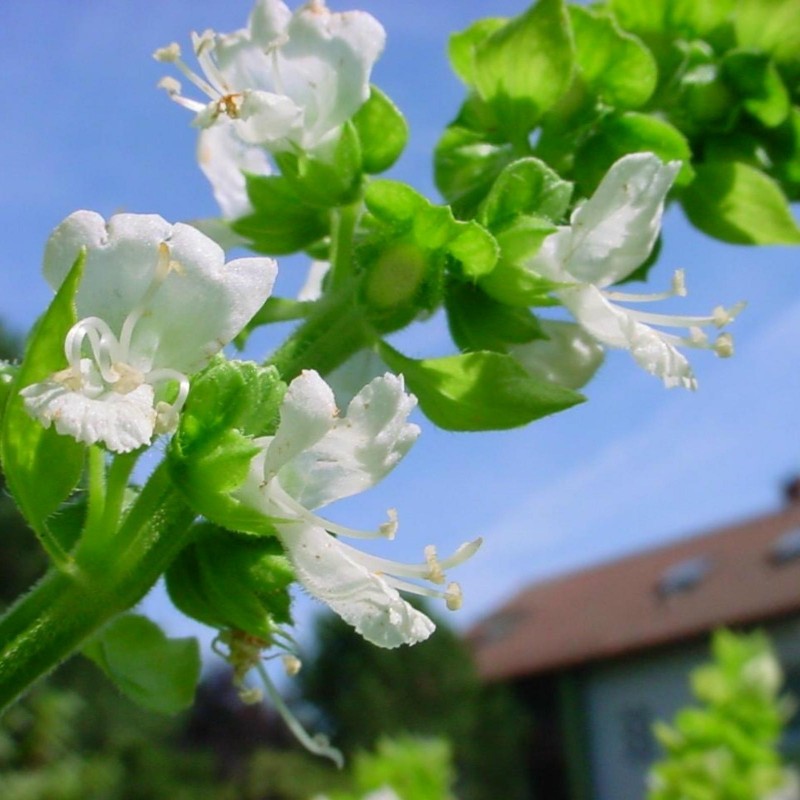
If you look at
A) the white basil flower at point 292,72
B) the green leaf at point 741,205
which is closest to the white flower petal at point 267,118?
the white basil flower at point 292,72

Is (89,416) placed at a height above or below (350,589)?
above

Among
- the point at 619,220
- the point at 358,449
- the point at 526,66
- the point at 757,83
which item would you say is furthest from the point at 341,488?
the point at 757,83

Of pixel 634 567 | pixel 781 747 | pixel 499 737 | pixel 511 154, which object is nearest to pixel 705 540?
pixel 634 567

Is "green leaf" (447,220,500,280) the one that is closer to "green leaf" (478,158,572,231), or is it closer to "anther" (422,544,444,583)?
"green leaf" (478,158,572,231)

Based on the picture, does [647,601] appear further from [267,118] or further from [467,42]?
[267,118]

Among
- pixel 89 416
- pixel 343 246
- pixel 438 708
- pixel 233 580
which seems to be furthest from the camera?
pixel 438 708

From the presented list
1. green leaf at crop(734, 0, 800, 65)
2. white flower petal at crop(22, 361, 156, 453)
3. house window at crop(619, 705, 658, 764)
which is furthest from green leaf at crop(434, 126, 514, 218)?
house window at crop(619, 705, 658, 764)

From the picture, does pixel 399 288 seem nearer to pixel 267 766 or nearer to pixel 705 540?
pixel 267 766

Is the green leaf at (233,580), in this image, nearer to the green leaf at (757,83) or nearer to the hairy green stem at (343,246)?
the hairy green stem at (343,246)
